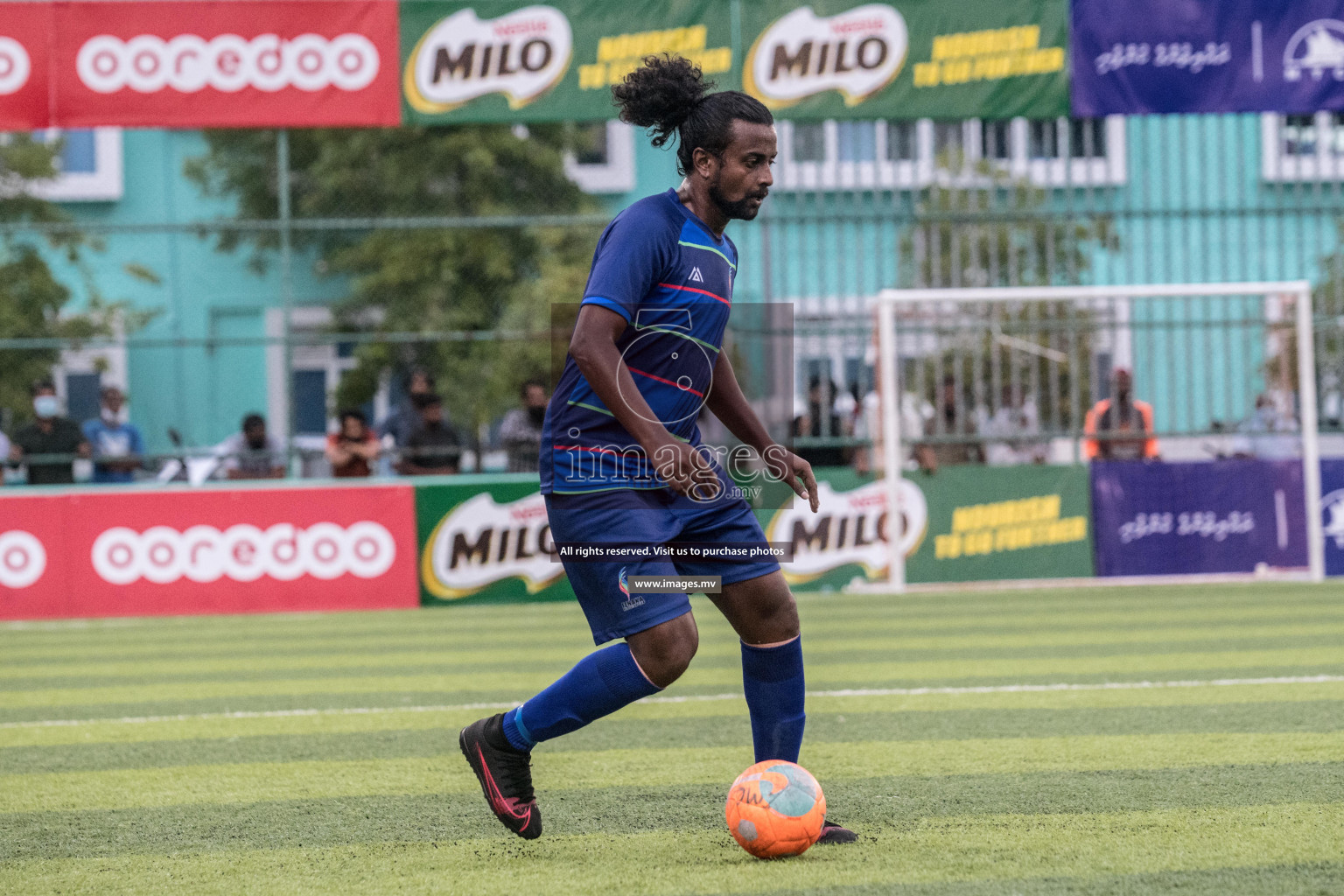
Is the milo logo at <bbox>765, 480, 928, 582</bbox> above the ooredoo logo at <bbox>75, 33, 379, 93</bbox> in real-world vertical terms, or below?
below

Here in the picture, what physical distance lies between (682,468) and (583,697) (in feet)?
2.24

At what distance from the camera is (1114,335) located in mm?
13898

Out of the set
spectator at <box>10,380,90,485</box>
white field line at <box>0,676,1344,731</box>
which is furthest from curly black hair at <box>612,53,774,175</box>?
spectator at <box>10,380,90,485</box>

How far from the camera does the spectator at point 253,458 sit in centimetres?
1347

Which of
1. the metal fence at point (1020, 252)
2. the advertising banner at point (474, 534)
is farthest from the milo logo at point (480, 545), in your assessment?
the metal fence at point (1020, 252)

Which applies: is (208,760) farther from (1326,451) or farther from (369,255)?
(369,255)

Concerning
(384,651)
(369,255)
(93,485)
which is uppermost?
(369,255)

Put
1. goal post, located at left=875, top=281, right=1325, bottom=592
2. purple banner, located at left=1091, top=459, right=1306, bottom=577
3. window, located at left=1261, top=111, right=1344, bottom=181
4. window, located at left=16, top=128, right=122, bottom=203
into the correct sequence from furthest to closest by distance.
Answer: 1. window, located at left=16, top=128, right=122, bottom=203
2. window, located at left=1261, top=111, right=1344, bottom=181
3. purple banner, located at left=1091, top=459, right=1306, bottom=577
4. goal post, located at left=875, top=281, right=1325, bottom=592

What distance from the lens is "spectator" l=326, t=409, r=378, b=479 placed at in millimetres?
13750

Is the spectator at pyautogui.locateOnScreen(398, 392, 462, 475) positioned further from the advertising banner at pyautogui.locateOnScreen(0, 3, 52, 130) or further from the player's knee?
the player's knee

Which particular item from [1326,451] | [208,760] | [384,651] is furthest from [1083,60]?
[208,760]

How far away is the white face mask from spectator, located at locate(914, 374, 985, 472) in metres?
7.76

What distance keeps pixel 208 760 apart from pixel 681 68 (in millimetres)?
3388

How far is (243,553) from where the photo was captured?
12.9 meters
